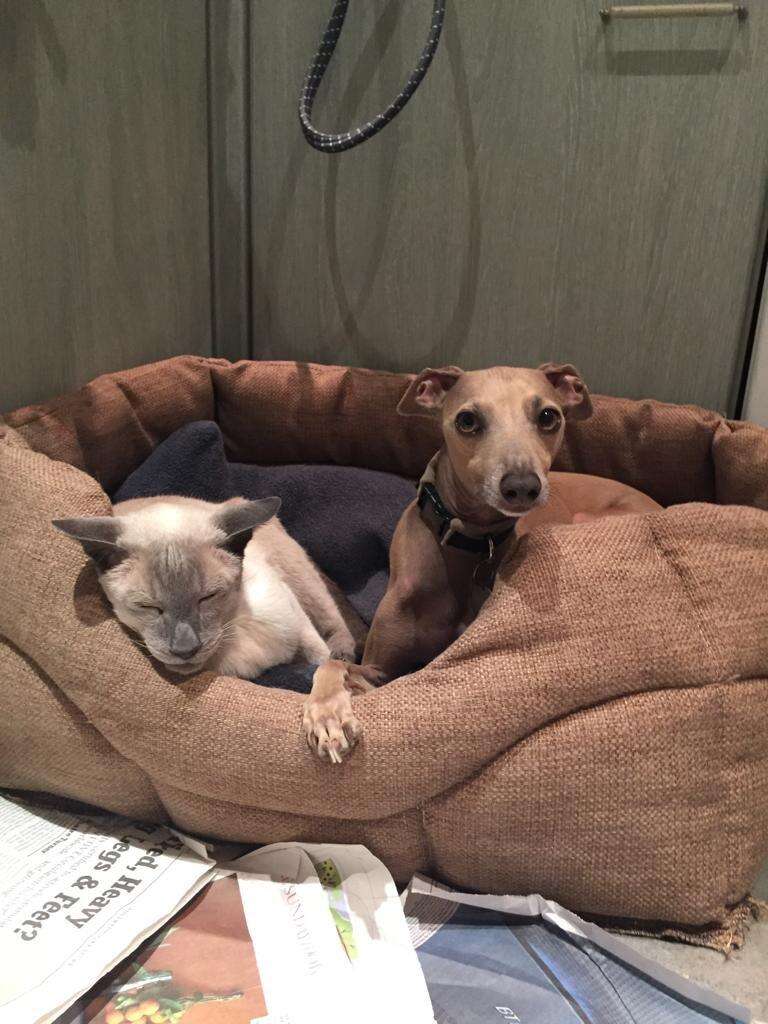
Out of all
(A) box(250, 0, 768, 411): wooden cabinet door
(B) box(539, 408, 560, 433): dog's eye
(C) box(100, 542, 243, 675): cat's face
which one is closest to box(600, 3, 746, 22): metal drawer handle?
(A) box(250, 0, 768, 411): wooden cabinet door

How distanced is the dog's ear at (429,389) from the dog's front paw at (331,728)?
0.62m

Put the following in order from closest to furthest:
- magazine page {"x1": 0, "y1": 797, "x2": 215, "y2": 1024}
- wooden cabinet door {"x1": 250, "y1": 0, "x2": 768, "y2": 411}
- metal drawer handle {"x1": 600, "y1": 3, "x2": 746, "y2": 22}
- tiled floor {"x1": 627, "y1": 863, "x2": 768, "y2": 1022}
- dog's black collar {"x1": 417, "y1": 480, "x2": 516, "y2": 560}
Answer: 1. magazine page {"x1": 0, "y1": 797, "x2": 215, "y2": 1024}
2. tiled floor {"x1": 627, "y1": 863, "x2": 768, "y2": 1022}
3. dog's black collar {"x1": 417, "y1": 480, "x2": 516, "y2": 560}
4. metal drawer handle {"x1": 600, "y1": 3, "x2": 746, "y2": 22}
5. wooden cabinet door {"x1": 250, "y1": 0, "x2": 768, "y2": 411}

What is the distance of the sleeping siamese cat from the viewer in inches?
54.5

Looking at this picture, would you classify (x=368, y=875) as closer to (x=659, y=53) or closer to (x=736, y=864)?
(x=736, y=864)

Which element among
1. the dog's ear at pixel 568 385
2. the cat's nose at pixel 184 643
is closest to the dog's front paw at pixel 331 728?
the cat's nose at pixel 184 643

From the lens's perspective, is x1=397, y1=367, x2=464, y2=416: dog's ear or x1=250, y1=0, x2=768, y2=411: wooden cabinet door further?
x1=250, y1=0, x2=768, y2=411: wooden cabinet door

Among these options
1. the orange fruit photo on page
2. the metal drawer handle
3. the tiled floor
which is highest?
the metal drawer handle

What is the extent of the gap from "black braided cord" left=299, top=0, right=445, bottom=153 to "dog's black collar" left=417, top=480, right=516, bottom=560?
86 centimetres

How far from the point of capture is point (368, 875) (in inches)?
55.3

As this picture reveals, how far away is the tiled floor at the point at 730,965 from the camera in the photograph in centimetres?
131

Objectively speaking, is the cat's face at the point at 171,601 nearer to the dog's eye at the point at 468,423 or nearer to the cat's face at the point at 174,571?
the cat's face at the point at 174,571

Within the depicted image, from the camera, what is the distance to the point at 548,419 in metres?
1.50

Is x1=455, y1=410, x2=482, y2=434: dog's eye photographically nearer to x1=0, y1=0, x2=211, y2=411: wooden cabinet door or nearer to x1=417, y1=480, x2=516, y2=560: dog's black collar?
x1=417, y1=480, x2=516, y2=560: dog's black collar

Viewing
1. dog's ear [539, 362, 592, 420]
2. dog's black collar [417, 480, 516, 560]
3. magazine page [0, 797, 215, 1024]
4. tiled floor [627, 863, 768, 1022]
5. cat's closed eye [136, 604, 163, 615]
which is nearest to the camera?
magazine page [0, 797, 215, 1024]
